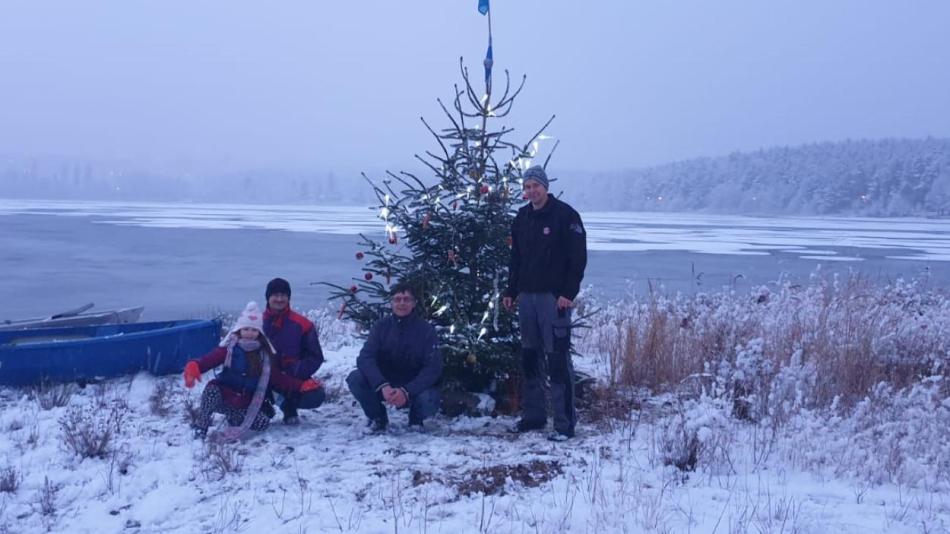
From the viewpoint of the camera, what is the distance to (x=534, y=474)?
5457 mm

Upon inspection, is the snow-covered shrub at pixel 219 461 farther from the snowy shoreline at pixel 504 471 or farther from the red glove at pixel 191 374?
the red glove at pixel 191 374

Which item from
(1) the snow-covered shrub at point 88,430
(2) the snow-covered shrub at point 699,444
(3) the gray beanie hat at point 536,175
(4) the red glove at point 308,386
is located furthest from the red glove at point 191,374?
(2) the snow-covered shrub at point 699,444

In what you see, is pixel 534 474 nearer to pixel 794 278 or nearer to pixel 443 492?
pixel 443 492

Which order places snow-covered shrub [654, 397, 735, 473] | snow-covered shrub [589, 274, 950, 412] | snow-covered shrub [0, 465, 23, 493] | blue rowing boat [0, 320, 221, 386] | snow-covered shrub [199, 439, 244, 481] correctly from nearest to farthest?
snow-covered shrub [0, 465, 23, 493]
snow-covered shrub [199, 439, 244, 481]
snow-covered shrub [654, 397, 735, 473]
snow-covered shrub [589, 274, 950, 412]
blue rowing boat [0, 320, 221, 386]

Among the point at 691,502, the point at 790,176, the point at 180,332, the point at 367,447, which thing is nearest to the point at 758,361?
the point at 691,502

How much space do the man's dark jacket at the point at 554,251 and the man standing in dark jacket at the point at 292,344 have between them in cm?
188

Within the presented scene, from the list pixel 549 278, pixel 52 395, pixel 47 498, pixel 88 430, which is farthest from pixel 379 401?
pixel 52 395

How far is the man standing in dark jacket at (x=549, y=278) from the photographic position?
6082 mm

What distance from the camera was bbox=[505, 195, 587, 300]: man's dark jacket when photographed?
6043mm

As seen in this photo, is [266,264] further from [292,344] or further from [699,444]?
[699,444]

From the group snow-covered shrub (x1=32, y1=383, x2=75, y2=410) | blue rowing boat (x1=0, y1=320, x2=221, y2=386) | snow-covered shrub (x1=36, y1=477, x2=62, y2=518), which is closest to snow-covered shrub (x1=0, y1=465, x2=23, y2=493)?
snow-covered shrub (x1=36, y1=477, x2=62, y2=518)

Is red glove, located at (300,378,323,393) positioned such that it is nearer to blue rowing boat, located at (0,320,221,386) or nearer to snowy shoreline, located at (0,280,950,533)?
snowy shoreline, located at (0,280,950,533)

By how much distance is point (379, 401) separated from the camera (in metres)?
6.46

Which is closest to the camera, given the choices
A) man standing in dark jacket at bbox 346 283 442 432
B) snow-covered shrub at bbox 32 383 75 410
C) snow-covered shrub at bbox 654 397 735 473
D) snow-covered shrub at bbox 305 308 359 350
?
snow-covered shrub at bbox 654 397 735 473
